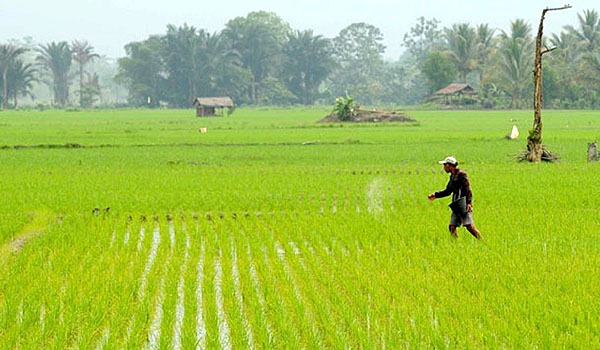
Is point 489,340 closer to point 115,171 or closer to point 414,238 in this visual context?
point 414,238

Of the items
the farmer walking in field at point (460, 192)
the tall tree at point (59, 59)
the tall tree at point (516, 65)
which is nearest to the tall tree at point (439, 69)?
the tall tree at point (516, 65)

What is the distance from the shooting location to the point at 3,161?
17.3 metres

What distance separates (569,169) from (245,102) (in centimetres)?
6594

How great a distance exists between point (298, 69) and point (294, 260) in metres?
75.2

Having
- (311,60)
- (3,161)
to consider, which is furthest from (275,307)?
(311,60)

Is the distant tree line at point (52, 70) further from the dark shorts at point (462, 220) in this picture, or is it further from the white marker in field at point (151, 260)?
the dark shorts at point (462, 220)

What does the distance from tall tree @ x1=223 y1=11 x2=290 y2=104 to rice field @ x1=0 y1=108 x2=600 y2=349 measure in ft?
216

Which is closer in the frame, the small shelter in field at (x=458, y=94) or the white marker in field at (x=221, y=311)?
the white marker in field at (x=221, y=311)

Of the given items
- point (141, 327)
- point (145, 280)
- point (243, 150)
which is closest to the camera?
point (141, 327)

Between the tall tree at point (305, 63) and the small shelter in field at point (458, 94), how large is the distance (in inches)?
804

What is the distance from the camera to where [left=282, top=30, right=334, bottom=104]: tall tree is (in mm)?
80875

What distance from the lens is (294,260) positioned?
23.7 feet

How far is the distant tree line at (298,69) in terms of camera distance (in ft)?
194

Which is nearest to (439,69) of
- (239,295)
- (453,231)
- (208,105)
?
(208,105)
